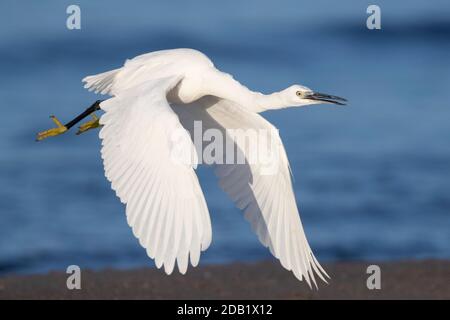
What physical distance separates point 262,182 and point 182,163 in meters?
2.08

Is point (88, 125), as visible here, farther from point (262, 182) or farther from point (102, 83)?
point (262, 182)

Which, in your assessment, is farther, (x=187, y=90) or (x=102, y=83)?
(x=102, y=83)

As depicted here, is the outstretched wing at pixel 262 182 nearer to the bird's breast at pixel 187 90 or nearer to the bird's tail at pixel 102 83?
the bird's breast at pixel 187 90

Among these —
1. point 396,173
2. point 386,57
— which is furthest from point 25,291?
point 386,57

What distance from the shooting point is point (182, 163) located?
23.8 feet

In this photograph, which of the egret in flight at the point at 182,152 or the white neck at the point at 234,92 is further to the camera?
the white neck at the point at 234,92

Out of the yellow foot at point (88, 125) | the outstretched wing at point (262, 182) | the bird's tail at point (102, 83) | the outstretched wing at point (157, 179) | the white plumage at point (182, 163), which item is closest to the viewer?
the outstretched wing at point (157, 179)

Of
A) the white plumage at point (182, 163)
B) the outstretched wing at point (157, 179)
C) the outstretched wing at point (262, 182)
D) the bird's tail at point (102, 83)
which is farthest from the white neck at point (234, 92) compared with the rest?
the outstretched wing at point (157, 179)

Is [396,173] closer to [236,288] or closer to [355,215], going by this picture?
[355,215]

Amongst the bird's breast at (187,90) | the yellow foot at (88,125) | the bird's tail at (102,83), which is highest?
the bird's tail at (102,83)

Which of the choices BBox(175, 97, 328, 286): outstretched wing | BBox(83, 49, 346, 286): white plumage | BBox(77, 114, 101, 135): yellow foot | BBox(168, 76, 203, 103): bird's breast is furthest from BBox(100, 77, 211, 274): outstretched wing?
BBox(77, 114, 101, 135): yellow foot

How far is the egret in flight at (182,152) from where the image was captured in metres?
7.04

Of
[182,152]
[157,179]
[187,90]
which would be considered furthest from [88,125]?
[182,152]

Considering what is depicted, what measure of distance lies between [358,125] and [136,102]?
36.0 feet
